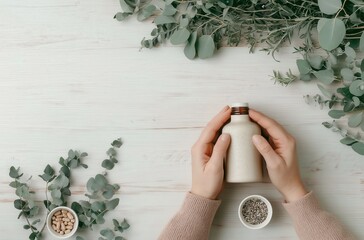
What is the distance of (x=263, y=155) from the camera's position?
1.42 metres

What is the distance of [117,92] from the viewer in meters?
1.53

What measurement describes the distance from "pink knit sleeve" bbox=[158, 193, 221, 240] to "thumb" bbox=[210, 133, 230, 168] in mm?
111

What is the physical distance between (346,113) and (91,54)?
2.36ft

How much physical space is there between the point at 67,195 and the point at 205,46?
56cm

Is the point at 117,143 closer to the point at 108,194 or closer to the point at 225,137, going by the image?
the point at 108,194

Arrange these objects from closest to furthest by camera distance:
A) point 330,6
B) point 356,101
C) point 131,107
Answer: point 330,6 → point 356,101 → point 131,107

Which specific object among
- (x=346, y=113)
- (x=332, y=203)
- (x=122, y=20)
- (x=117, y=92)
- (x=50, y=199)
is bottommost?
(x=332, y=203)

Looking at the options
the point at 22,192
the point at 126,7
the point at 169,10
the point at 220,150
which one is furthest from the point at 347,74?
the point at 22,192

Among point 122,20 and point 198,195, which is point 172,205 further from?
point 122,20

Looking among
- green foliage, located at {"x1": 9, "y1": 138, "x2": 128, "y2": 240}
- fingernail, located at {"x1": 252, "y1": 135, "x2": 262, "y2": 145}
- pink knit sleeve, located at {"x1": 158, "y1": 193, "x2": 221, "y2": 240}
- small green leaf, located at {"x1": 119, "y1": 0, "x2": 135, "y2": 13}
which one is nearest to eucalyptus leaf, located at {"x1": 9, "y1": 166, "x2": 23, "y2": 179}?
green foliage, located at {"x1": 9, "y1": 138, "x2": 128, "y2": 240}

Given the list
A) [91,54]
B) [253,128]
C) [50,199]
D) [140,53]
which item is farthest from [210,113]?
[50,199]

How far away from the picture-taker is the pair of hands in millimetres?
1420

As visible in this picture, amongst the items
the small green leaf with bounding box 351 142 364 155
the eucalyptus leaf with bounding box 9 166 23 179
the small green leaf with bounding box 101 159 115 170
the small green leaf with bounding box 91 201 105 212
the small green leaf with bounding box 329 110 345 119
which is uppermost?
the small green leaf with bounding box 329 110 345 119

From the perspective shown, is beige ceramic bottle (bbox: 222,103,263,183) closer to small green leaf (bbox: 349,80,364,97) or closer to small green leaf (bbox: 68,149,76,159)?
small green leaf (bbox: 349,80,364,97)
